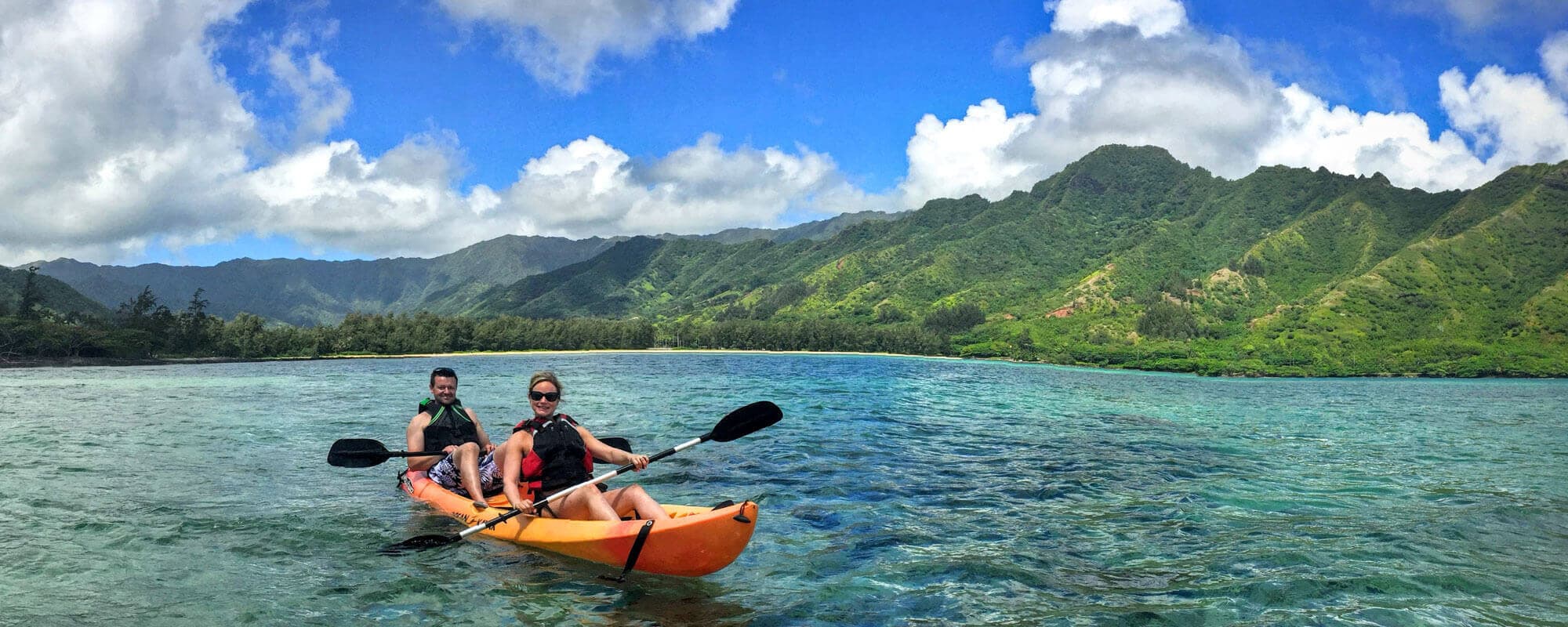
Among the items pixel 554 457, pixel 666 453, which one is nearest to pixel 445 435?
pixel 554 457

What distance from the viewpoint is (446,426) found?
14.9m

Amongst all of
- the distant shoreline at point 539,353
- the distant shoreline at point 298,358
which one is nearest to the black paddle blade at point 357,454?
the distant shoreline at point 539,353

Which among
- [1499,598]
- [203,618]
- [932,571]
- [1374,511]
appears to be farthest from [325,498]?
[1374,511]

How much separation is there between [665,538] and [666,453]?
1879 mm

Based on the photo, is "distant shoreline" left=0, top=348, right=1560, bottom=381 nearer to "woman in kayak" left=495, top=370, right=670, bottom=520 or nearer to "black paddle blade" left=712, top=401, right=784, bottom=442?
"black paddle blade" left=712, top=401, right=784, bottom=442

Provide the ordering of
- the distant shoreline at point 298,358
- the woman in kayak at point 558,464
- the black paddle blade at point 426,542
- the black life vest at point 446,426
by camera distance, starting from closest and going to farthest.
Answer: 1. the woman in kayak at point 558,464
2. the black paddle blade at point 426,542
3. the black life vest at point 446,426
4. the distant shoreline at point 298,358

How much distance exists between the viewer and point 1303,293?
165m

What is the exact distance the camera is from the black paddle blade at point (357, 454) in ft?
47.3

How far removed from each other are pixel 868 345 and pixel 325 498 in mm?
177366

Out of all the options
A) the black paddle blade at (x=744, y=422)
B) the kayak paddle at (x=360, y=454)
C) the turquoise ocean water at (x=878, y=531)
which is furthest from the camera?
the kayak paddle at (x=360, y=454)

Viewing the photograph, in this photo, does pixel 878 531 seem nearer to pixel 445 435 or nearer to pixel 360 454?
pixel 445 435

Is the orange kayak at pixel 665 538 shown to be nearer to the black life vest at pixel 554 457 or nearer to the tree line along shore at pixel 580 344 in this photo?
the black life vest at pixel 554 457

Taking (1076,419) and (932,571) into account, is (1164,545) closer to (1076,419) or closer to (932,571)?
(932,571)

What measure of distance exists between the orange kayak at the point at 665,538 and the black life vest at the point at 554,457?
49 centimetres
